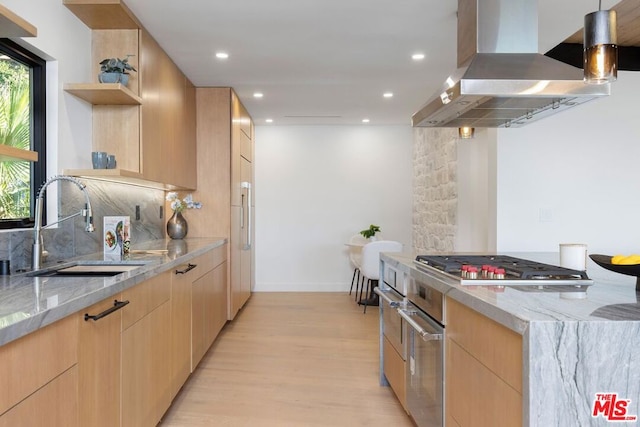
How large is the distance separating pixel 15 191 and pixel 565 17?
3.32 m

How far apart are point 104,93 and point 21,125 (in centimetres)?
51

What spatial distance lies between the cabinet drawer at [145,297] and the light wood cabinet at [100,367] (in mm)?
85

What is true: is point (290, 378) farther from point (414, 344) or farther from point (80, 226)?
point (80, 226)

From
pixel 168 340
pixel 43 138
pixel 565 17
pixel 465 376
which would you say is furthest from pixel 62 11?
pixel 565 17

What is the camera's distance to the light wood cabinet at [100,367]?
1522 millimetres

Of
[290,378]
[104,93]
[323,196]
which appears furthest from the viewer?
[323,196]

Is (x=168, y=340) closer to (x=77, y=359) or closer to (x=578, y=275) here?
(x=77, y=359)

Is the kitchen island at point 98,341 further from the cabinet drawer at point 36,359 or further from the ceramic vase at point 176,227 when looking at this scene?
the ceramic vase at point 176,227

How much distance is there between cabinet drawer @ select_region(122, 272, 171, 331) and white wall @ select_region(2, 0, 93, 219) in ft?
2.28

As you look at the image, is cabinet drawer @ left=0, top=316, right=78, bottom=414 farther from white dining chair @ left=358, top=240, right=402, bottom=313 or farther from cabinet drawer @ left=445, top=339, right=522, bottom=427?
white dining chair @ left=358, top=240, right=402, bottom=313

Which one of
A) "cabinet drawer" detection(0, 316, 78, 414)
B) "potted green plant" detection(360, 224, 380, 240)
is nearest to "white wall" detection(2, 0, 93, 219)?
"cabinet drawer" detection(0, 316, 78, 414)

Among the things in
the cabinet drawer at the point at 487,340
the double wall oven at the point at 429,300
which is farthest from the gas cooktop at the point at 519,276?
the cabinet drawer at the point at 487,340

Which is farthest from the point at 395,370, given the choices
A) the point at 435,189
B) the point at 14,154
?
the point at 435,189

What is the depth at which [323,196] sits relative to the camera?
6812 mm
